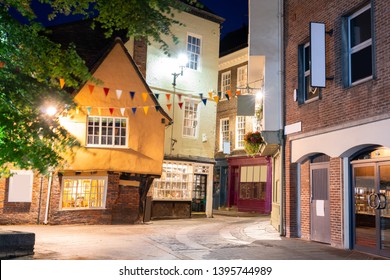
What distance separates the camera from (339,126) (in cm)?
1142

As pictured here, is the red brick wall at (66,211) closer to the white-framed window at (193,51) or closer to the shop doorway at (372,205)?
the white-framed window at (193,51)

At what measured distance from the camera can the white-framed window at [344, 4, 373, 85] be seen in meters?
10.8

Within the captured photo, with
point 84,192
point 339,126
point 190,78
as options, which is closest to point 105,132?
point 84,192

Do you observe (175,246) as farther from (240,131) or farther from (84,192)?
(240,131)

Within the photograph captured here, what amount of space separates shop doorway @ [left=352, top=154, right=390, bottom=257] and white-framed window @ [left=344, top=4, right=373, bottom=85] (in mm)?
2158

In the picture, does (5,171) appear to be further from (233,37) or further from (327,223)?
(233,37)

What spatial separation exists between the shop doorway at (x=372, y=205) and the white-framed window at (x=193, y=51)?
A: 530 inches

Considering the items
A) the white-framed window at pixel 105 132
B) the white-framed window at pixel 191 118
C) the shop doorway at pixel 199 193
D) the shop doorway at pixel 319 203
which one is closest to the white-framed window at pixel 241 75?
the white-framed window at pixel 191 118

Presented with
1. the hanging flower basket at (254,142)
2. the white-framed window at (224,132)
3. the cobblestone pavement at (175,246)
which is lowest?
the cobblestone pavement at (175,246)

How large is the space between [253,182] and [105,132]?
12022mm

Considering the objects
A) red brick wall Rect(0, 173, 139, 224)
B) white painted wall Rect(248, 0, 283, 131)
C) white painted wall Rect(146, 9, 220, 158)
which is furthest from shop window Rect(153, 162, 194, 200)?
white painted wall Rect(248, 0, 283, 131)

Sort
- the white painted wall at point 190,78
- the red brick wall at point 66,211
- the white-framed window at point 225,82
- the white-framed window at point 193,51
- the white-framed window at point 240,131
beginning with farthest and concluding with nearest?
the white-framed window at point 225,82, the white-framed window at point 240,131, the white-framed window at point 193,51, the white painted wall at point 190,78, the red brick wall at point 66,211

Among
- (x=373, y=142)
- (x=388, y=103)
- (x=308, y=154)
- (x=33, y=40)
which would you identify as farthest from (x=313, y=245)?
(x=33, y=40)

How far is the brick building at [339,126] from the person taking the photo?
400 inches
